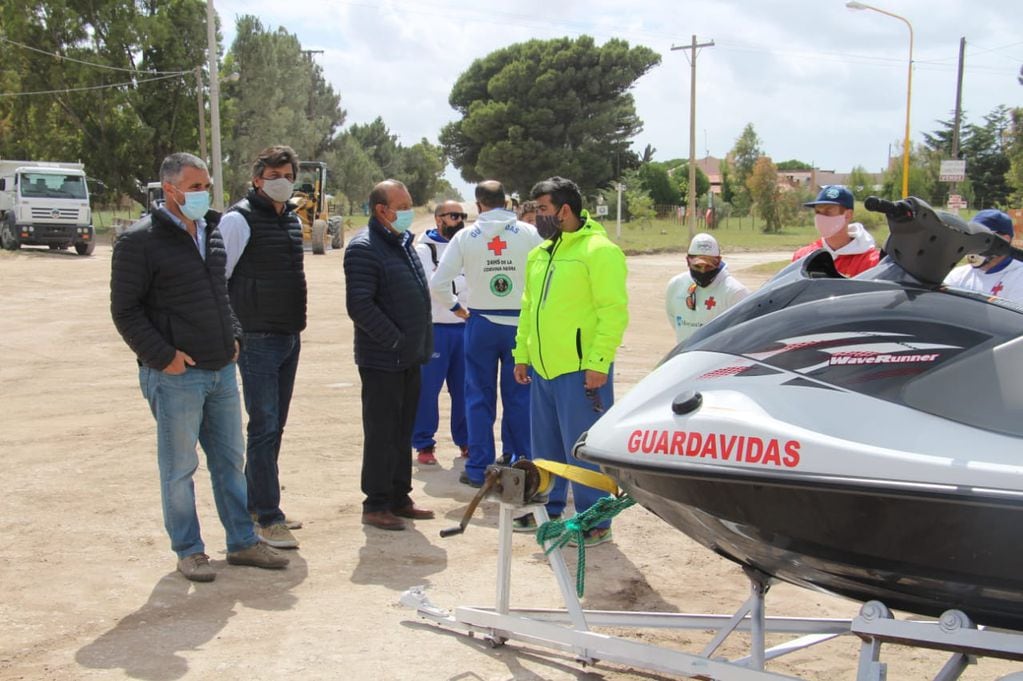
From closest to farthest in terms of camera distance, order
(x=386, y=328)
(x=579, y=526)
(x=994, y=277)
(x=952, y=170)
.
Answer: (x=579, y=526), (x=994, y=277), (x=386, y=328), (x=952, y=170)

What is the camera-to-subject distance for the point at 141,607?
5074mm

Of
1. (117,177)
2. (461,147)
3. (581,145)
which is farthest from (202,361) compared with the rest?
(461,147)

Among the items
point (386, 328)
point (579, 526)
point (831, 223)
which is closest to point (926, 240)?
point (579, 526)

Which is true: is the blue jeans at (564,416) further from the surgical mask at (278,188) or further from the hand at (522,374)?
the surgical mask at (278,188)

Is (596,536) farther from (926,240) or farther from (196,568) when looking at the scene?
(926,240)

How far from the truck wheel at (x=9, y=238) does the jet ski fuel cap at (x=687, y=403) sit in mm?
32267

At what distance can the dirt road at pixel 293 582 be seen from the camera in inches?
177

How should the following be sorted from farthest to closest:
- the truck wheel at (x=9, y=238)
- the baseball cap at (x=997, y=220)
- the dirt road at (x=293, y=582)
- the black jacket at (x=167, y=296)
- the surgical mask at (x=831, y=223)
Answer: the truck wheel at (x=9, y=238) < the baseball cap at (x=997, y=220) < the surgical mask at (x=831, y=223) < the black jacket at (x=167, y=296) < the dirt road at (x=293, y=582)

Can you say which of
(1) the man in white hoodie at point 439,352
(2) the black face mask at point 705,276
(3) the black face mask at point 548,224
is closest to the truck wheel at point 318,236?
(1) the man in white hoodie at point 439,352

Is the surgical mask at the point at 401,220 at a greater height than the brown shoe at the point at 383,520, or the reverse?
the surgical mask at the point at 401,220

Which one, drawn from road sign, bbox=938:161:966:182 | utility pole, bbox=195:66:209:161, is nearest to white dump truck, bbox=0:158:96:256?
utility pole, bbox=195:66:209:161

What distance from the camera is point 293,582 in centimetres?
551

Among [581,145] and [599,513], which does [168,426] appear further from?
[581,145]

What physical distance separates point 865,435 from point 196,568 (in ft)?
11.9
